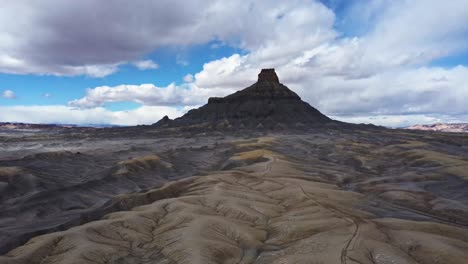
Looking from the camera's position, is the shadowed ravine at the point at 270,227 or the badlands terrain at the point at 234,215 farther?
the badlands terrain at the point at 234,215

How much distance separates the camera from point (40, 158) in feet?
227

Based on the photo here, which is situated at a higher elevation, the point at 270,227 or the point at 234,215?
the point at 234,215

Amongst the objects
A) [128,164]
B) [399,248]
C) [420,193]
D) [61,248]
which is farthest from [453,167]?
[61,248]

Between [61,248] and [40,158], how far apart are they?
51811 millimetres

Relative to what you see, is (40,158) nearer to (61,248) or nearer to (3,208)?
(3,208)

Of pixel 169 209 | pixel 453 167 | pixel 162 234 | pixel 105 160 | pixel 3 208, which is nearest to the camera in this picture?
pixel 162 234

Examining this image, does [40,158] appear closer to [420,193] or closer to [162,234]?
[162,234]

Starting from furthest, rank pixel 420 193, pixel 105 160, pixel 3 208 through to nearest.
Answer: pixel 105 160 < pixel 420 193 < pixel 3 208

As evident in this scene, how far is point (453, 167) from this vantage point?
58.8 m

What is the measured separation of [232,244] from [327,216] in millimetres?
9620

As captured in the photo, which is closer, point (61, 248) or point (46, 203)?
point (61, 248)

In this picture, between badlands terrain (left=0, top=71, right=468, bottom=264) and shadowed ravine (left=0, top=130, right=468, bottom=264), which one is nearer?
shadowed ravine (left=0, top=130, right=468, bottom=264)

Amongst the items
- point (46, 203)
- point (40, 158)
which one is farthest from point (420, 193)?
point (40, 158)

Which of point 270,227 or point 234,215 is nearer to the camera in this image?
point 270,227
